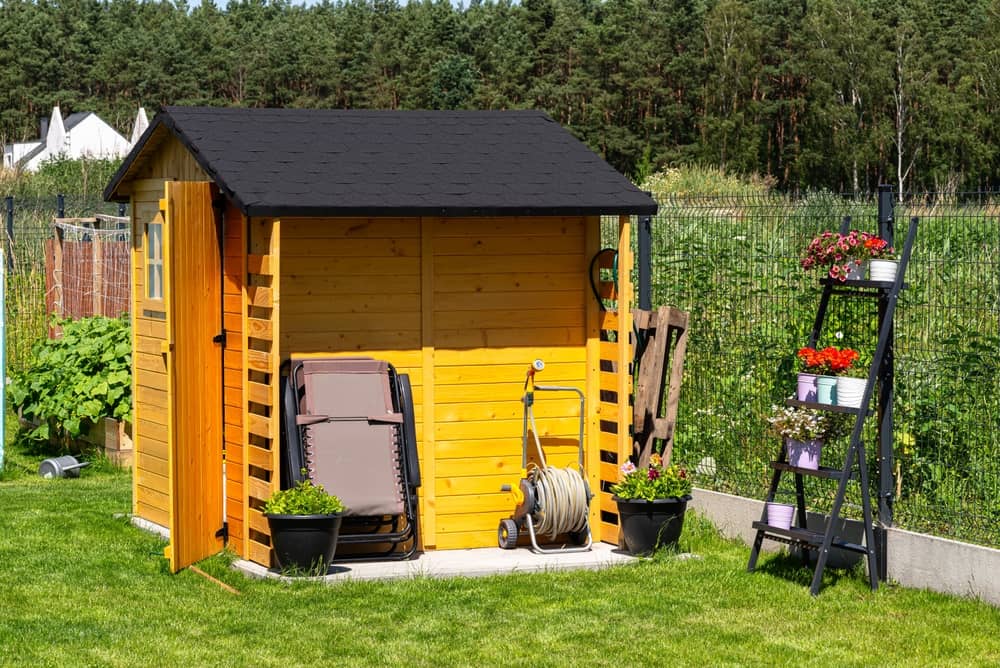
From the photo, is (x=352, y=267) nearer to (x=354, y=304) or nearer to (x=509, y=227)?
(x=354, y=304)

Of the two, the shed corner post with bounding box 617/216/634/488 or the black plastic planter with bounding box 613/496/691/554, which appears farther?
the shed corner post with bounding box 617/216/634/488

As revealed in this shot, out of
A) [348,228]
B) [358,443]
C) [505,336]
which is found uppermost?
[348,228]

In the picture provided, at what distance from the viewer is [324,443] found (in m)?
7.82

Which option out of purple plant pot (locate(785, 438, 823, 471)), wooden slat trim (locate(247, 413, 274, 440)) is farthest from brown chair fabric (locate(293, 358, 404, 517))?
purple plant pot (locate(785, 438, 823, 471))

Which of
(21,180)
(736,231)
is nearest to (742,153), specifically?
(21,180)

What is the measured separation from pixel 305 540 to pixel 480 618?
114 cm

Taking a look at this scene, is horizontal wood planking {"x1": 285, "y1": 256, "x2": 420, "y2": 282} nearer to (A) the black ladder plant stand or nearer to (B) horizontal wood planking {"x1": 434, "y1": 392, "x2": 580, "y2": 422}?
(B) horizontal wood planking {"x1": 434, "y1": 392, "x2": 580, "y2": 422}

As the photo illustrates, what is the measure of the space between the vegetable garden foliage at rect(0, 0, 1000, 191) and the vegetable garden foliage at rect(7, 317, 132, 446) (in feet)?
131

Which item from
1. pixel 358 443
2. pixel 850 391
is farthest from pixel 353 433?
pixel 850 391

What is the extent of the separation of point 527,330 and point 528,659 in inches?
114

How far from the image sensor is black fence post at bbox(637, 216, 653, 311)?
928 cm

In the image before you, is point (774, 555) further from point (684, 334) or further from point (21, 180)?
point (21, 180)

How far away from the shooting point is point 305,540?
738cm

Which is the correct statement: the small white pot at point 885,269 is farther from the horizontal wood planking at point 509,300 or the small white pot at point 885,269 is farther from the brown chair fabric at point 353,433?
the brown chair fabric at point 353,433
